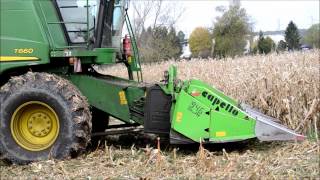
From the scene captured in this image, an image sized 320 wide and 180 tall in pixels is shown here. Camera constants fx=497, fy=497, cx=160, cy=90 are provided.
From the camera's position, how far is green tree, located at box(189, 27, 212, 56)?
47.3 metres

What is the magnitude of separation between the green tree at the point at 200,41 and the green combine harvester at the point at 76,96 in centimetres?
4013

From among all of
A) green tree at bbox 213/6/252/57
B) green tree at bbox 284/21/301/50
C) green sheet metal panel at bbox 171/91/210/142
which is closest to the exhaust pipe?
green sheet metal panel at bbox 171/91/210/142

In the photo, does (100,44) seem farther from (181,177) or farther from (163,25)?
(163,25)

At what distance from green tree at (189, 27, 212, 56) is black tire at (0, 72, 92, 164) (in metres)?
40.7

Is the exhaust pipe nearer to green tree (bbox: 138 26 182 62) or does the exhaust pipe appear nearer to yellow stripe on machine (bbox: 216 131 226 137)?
yellow stripe on machine (bbox: 216 131 226 137)

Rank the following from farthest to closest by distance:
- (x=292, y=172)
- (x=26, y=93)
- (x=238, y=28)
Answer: (x=238, y=28) → (x=26, y=93) → (x=292, y=172)

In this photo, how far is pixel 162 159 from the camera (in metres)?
5.41

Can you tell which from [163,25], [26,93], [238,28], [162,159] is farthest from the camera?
[238,28]

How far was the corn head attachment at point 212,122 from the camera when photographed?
18.8 feet

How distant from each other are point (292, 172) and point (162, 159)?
4.66 feet

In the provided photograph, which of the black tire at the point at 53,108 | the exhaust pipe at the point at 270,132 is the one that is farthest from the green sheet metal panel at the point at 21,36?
the exhaust pipe at the point at 270,132

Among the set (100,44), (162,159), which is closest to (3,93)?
(100,44)

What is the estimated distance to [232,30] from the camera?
138 ft

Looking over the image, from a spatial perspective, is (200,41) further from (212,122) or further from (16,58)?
(212,122)
